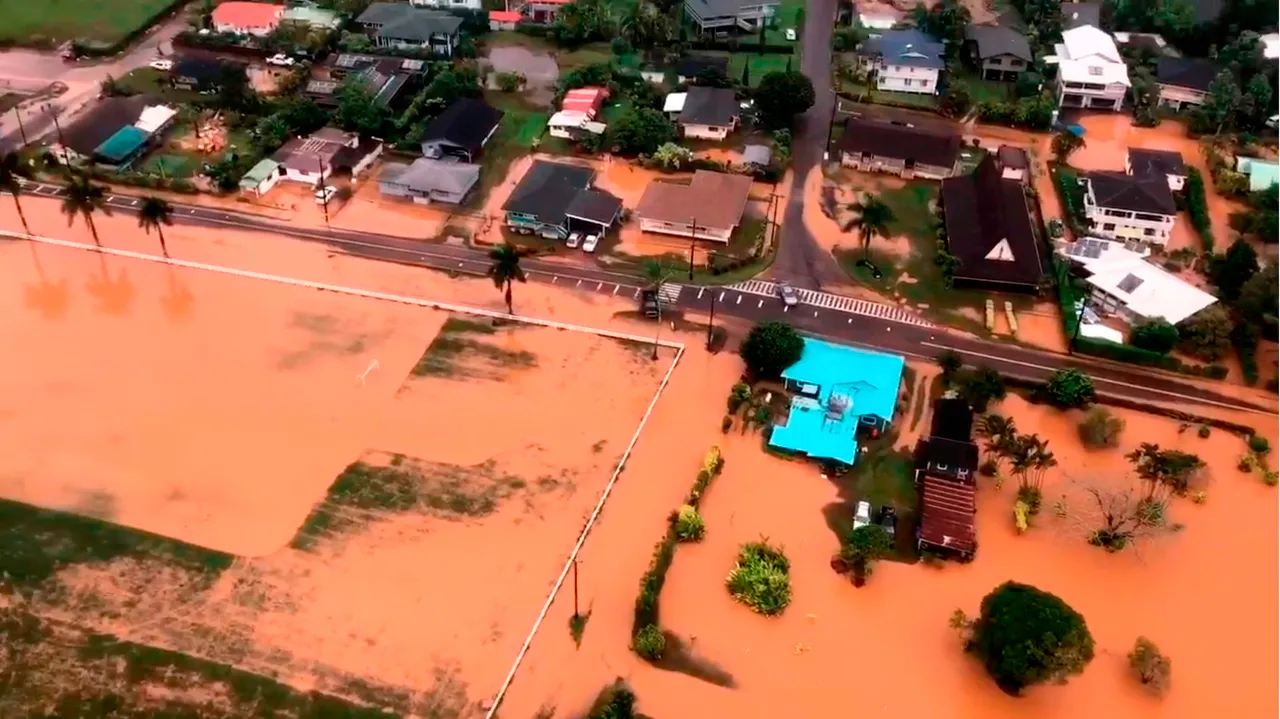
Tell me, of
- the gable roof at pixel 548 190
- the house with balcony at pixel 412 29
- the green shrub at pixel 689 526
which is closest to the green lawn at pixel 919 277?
the gable roof at pixel 548 190

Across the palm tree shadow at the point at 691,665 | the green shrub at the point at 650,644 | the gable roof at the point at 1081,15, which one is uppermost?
the gable roof at the point at 1081,15

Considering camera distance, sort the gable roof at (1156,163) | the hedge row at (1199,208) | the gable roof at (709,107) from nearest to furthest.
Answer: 1. the hedge row at (1199,208)
2. the gable roof at (1156,163)
3. the gable roof at (709,107)

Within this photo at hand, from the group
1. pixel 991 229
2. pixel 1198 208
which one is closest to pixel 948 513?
pixel 991 229

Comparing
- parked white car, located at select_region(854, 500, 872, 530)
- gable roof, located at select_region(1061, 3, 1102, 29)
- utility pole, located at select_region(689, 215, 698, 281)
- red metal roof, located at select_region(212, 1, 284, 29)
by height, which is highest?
gable roof, located at select_region(1061, 3, 1102, 29)

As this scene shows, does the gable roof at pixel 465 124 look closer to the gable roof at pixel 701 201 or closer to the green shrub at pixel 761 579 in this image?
the gable roof at pixel 701 201

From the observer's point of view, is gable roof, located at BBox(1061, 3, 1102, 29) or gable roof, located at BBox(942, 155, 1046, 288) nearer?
gable roof, located at BBox(942, 155, 1046, 288)

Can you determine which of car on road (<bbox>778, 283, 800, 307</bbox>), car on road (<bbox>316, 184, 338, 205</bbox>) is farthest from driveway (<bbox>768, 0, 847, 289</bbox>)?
car on road (<bbox>316, 184, 338, 205</bbox>)

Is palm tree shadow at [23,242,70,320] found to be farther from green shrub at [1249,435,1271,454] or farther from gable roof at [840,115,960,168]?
green shrub at [1249,435,1271,454]
